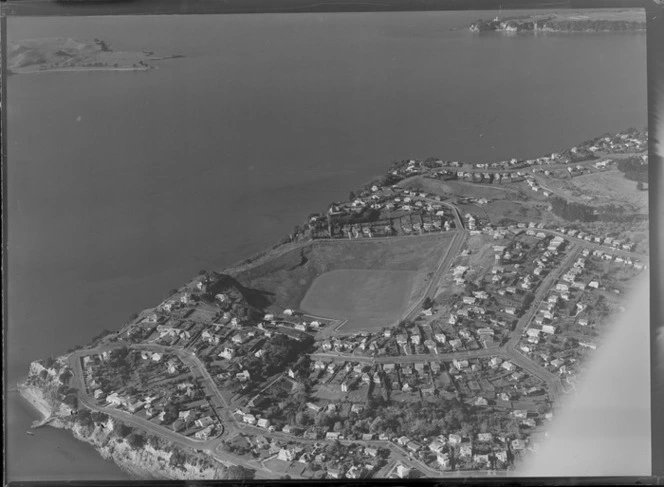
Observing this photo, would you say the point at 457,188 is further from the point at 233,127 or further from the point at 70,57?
the point at 70,57

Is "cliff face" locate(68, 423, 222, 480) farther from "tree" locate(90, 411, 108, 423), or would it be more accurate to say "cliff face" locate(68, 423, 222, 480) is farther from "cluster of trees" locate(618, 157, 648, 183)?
"cluster of trees" locate(618, 157, 648, 183)

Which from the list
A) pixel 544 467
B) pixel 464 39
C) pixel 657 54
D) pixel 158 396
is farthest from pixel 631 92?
pixel 158 396

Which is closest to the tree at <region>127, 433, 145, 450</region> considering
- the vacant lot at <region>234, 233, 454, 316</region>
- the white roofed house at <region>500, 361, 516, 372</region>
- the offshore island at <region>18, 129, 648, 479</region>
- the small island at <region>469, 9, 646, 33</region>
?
the offshore island at <region>18, 129, 648, 479</region>

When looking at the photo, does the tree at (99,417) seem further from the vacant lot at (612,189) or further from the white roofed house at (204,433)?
the vacant lot at (612,189)

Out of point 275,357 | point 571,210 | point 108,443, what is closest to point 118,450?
point 108,443

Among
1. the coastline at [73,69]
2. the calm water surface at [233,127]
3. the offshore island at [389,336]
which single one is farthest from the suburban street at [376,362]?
the coastline at [73,69]

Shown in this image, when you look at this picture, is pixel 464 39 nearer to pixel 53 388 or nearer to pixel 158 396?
pixel 158 396

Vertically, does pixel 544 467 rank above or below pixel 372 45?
below
